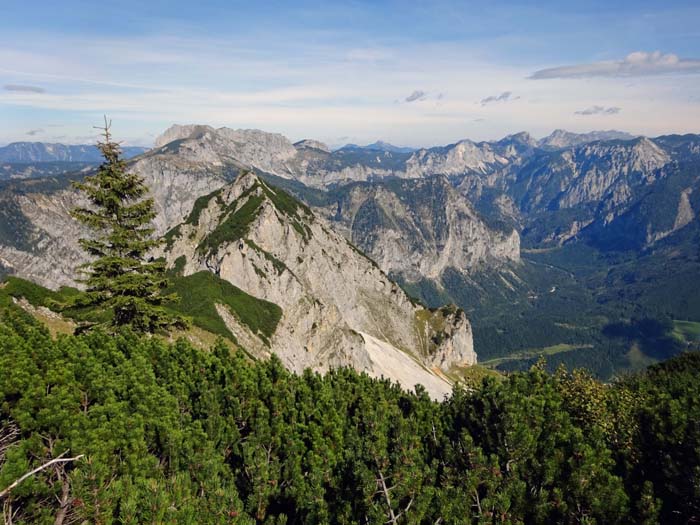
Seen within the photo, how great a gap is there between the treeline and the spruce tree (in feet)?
46.2

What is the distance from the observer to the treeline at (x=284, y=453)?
1324cm

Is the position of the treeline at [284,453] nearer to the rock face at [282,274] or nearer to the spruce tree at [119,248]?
the spruce tree at [119,248]

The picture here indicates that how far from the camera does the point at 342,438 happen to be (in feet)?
70.6

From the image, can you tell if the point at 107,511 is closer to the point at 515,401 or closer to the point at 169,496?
the point at 169,496

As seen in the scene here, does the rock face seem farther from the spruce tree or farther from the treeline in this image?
the treeline

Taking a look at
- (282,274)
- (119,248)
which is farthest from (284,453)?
(282,274)

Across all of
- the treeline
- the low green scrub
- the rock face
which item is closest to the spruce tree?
the treeline

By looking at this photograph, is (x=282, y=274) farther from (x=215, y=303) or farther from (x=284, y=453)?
(x=284, y=453)

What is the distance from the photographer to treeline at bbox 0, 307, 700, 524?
13.2m

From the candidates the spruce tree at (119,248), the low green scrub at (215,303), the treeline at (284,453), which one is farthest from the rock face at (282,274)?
the treeline at (284,453)

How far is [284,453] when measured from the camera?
1975 cm

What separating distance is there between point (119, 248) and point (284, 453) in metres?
26.9

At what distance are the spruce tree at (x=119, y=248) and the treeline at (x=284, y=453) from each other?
14.1 metres

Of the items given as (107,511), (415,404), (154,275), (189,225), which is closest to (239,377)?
(415,404)
